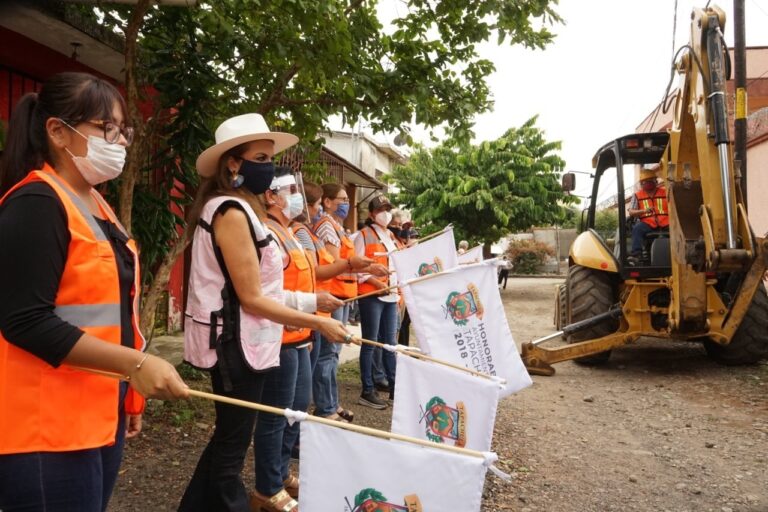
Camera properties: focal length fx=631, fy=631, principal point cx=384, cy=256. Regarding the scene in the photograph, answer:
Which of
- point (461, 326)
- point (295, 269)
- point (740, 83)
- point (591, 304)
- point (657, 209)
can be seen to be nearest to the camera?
point (295, 269)

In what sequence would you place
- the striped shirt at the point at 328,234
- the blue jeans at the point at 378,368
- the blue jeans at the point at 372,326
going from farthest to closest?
the blue jeans at the point at 378,368 → the blue jeans at the point at 372,326 → the striped shirt at the point at 328,234

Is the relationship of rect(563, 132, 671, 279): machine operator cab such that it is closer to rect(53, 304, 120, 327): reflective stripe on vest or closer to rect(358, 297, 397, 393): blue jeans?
rect(358, 297, 397, 393): blue jeans

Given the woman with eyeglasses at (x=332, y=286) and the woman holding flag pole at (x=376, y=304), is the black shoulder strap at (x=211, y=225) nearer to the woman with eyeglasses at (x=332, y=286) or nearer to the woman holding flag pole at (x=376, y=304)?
the woman with eyeglasses at (x=332, y=286)

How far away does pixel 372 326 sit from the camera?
5578 mm

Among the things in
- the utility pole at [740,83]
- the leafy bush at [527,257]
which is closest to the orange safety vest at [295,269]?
the utility pole at [740,83]

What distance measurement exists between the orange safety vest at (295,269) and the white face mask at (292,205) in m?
0.14

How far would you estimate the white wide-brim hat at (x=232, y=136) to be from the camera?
2818 mm

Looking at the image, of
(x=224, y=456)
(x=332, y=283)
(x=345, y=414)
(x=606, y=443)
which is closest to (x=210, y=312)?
(x=224, y=456)

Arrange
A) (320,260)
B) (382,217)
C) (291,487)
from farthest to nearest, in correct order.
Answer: (382,217) < (320,260) < (291,487)

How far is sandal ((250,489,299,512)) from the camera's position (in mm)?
3088

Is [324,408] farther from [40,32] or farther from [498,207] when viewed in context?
[498,207]

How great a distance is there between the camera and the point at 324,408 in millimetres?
4711

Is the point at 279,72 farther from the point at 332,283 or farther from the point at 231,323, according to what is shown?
the point at 231,323

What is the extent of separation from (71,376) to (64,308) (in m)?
0.18
